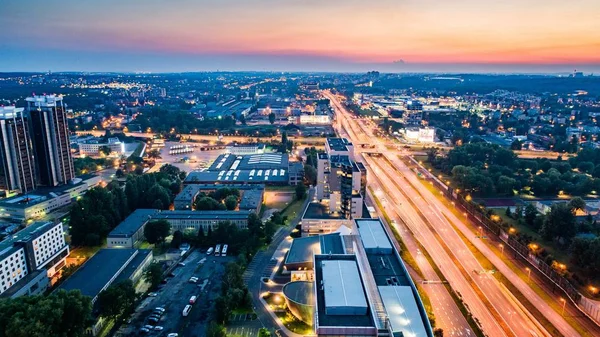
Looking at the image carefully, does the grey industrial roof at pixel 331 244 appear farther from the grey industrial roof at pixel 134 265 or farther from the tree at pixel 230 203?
the grey industrial roof at pixel 134 265

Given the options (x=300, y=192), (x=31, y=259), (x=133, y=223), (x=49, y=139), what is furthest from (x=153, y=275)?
(x=49, y=139)

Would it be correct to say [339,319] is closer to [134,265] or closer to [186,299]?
[186,299]

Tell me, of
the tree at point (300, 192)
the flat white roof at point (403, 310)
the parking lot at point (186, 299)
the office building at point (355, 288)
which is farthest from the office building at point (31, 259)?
the tree at point (300, 192)

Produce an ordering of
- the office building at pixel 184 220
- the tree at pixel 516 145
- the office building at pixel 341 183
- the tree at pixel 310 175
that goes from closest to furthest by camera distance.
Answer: the office building at pixel 184 220
the office building at pixel 341 183
the tree at pixel 310 175
the tree at pixel 516 145

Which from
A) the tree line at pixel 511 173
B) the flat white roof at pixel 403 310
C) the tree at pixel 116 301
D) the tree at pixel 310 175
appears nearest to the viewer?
the flat white roof at pixel 403 310

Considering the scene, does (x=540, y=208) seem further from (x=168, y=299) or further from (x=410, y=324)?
(x=168, y=299)

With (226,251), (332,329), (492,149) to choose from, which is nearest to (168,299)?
(226,251)
